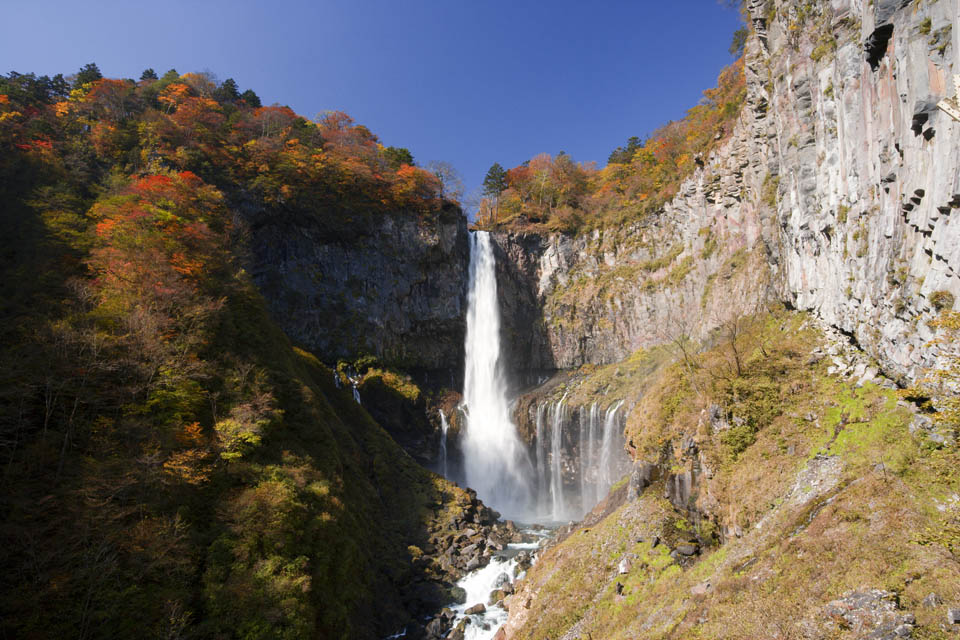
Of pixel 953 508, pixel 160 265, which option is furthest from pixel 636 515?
pixel 160 265

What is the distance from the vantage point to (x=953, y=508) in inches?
293

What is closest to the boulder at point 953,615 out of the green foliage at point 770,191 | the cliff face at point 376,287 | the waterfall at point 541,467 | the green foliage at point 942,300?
the green foliage at point 942,300

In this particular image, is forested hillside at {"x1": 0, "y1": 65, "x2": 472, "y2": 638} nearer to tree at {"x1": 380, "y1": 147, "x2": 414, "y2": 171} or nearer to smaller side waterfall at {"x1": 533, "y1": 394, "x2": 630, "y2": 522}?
smaller side waterfall at {"x1": 533, "y1": 394, "x2": 630, "y2": 522}

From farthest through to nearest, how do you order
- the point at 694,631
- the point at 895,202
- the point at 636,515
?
the point at 636,515 → the point at 895,202 → the point at 694,631

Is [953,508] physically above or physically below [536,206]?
below

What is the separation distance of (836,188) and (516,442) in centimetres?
3092

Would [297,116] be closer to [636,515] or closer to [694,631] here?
[636,515]

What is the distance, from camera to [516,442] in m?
39.4

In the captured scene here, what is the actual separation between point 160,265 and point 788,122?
3117 cm

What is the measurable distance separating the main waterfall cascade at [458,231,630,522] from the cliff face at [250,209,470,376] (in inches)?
82.8

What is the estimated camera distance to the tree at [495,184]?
182 ft

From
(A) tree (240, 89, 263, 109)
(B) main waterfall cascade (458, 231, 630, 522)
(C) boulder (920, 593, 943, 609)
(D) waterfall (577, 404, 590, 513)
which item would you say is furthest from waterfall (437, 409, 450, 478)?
(A) tree (240, 89, 263, 109)

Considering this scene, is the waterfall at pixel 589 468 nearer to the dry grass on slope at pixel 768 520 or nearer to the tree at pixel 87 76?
the dry grass on slope at pixel 768 520

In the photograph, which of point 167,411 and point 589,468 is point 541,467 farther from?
point 167,411
